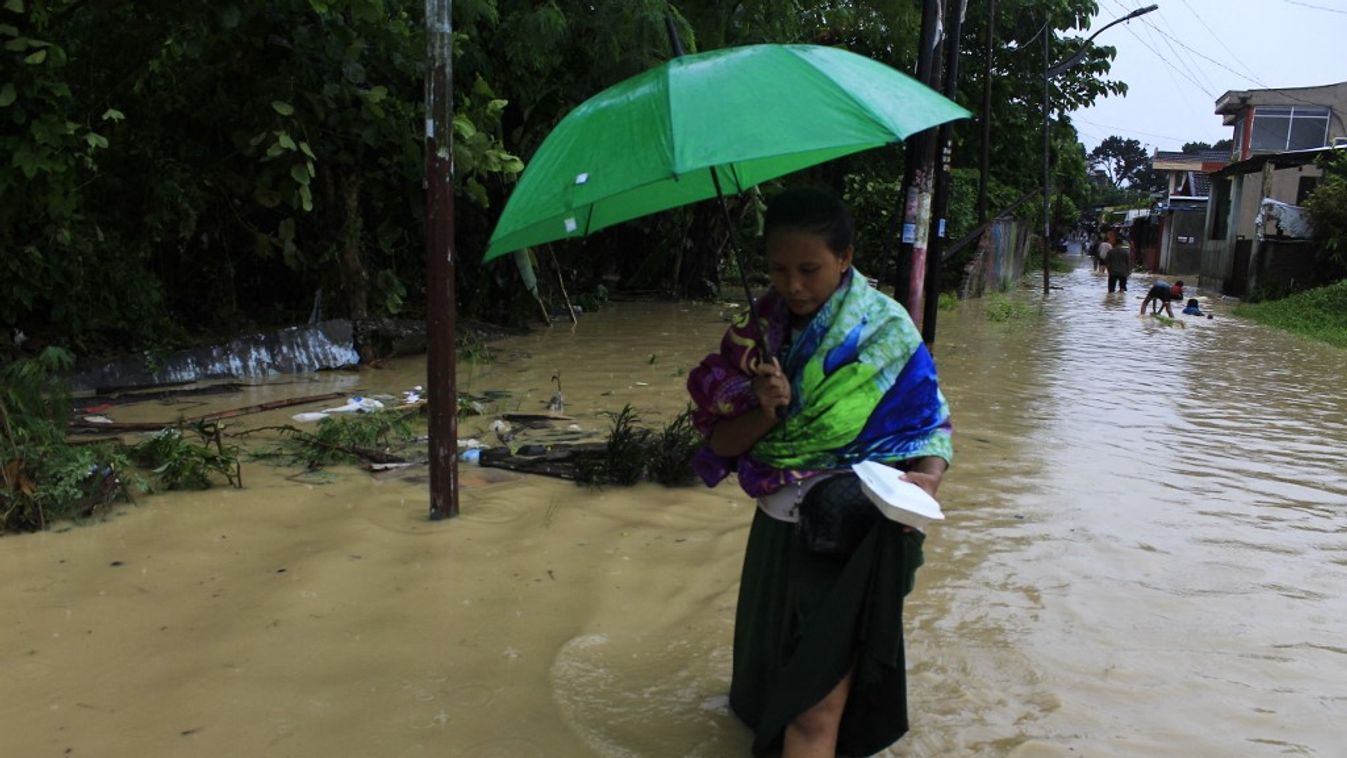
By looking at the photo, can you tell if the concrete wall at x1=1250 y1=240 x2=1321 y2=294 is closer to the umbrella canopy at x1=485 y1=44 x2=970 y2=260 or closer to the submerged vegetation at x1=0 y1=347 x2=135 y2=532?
the umbrella canopy at x1=485 y1=44 x2=970 y2=260

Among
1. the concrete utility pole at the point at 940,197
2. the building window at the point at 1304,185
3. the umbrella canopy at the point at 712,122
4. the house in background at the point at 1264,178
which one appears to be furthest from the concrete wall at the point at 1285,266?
the umbrella canopy at the point at 712,122

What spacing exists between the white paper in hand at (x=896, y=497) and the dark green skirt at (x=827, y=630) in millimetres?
166

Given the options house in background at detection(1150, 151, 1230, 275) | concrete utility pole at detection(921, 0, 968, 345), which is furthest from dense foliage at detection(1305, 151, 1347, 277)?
concrete utility pole at detection(921, 0, 968, 345)

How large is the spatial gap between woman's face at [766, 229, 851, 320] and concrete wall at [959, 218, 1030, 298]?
665 inches

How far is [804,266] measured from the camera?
2.24 m

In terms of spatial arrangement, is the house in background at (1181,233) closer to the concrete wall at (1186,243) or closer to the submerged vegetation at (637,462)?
the concrete wall at (1186,243)

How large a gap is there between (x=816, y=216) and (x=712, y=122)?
31cm

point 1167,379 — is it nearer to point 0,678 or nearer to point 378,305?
point 378,305

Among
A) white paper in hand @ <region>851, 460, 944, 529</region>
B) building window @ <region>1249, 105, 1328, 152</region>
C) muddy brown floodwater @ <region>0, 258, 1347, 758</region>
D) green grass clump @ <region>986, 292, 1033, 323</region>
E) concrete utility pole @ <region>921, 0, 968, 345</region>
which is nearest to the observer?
white paper in hand @ <region>851, 460, 944, 529</region>

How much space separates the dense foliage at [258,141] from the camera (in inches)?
269

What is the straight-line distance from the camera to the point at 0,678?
2.89m

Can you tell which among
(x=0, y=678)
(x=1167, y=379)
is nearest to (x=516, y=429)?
(x=0, y=678)

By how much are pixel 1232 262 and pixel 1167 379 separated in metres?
16.6

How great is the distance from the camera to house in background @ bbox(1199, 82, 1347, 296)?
2130cm
